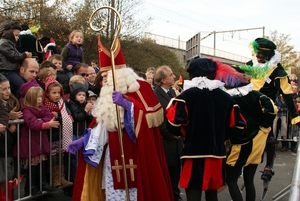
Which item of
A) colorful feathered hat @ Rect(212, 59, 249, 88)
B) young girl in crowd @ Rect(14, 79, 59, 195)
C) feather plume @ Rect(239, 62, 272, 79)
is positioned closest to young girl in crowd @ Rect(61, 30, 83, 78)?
young girl in crowd @ Rect(14, 79, 59, 195)

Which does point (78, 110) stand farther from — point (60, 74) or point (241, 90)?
point (241, 90)

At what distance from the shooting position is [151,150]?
385cm

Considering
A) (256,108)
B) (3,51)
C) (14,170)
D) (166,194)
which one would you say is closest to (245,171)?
(256,108)

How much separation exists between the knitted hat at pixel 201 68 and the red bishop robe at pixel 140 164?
0.66m

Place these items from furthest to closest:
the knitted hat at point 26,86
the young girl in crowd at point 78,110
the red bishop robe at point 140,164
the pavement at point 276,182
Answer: the pavement at point 276,182
the young girl in crowd at point 78,110
the knitted hat at point 26,86
the red bishop robe at point 140,164

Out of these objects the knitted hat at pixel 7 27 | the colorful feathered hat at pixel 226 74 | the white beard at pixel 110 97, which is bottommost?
the white beard at pixel 110 97

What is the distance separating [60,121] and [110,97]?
40.5 inches

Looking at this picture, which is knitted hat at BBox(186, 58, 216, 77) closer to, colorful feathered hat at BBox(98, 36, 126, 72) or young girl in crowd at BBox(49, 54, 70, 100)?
colorful feathered hat at BBox(98, 36, 126, 72)

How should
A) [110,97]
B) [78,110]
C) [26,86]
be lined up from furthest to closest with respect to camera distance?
[78,110] < [26,86] < [110,97]

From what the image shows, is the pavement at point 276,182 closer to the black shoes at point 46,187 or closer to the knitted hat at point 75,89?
the black shoes at point 46,187

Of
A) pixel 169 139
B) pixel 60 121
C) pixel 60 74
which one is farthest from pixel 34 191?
pixel 60 74

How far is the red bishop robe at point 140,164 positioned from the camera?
3.79m

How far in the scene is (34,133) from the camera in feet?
14.1

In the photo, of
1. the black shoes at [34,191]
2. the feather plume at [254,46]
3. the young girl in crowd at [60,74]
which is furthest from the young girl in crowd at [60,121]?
the feather plume at [254,46]
